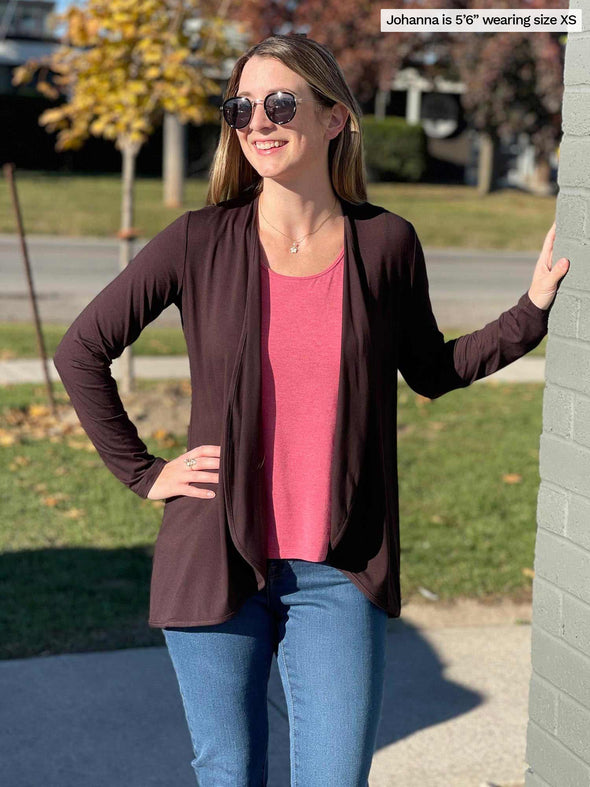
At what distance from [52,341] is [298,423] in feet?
26.7

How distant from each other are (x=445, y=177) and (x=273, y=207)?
41337mm

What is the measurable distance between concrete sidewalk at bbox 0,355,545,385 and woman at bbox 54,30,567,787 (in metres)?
6.04

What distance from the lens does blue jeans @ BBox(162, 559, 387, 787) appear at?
2203mm

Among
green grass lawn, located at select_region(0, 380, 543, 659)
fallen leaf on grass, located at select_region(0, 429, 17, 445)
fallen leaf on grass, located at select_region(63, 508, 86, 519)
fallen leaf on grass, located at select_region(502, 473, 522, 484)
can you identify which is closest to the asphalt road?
fallen leaf on grass, located at select_region(0, 429, 17, 445)

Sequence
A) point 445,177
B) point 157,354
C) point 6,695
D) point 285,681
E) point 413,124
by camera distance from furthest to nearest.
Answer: point 445,177, point 413,124, point 157,354, point 6,695, point 285,681

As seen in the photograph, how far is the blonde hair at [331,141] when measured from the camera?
7.30ft

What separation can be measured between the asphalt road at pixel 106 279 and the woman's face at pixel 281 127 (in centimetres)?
984

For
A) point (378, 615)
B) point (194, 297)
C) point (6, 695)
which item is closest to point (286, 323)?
point (194, 297)

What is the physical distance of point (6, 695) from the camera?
Result: 375 cm

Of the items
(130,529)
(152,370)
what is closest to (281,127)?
(130,529)

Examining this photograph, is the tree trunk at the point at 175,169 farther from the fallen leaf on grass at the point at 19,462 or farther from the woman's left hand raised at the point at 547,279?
the woman's left hand raised at the point at 547,279

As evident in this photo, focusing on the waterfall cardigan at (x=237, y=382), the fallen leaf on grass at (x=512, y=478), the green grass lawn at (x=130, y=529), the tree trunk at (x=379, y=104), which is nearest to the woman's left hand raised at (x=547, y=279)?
the waterfall cardigan at (x=237, y=382)

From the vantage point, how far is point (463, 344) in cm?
244

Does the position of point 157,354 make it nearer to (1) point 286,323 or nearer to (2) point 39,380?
(2) point 39,380
